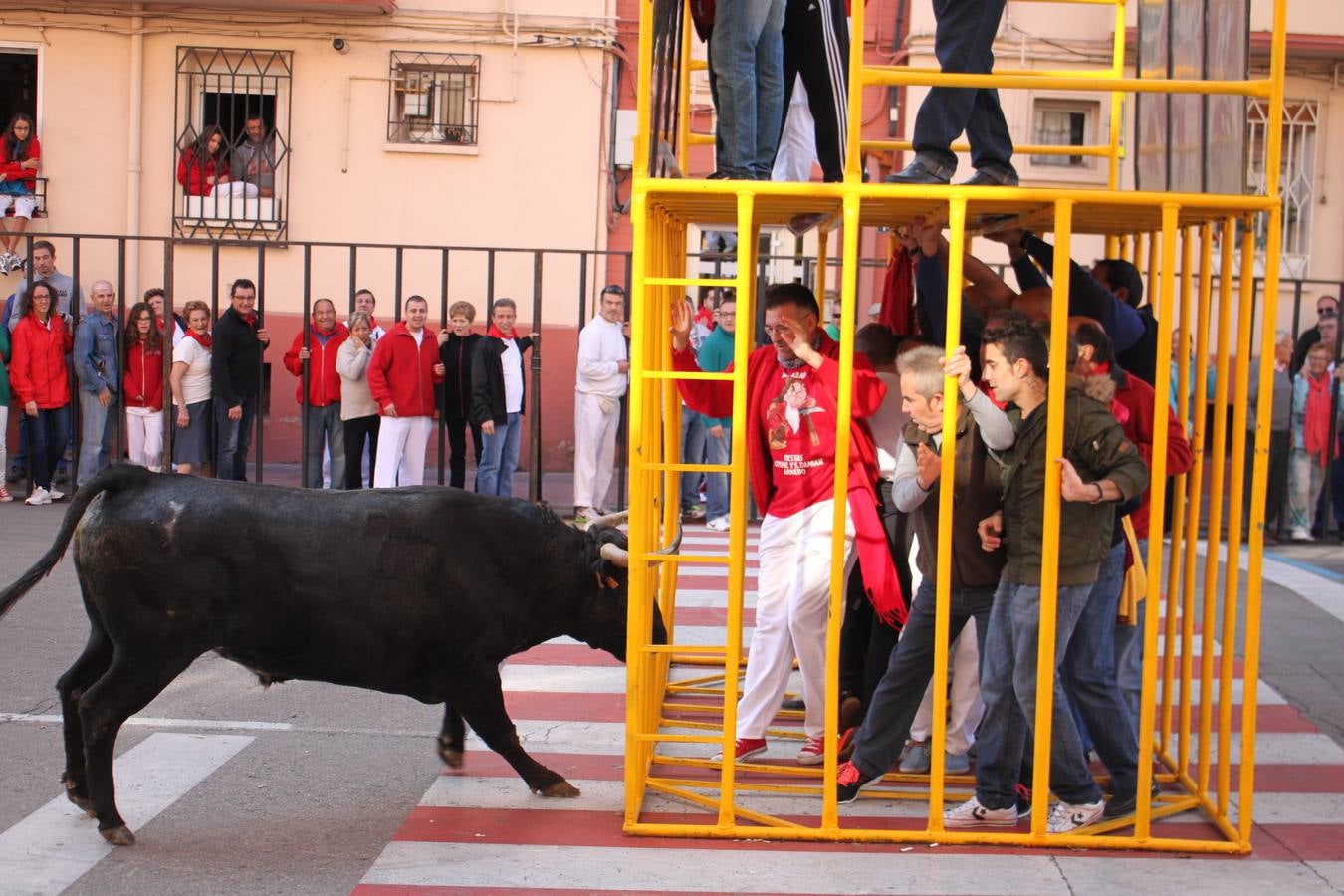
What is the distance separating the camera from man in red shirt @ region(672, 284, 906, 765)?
5930mm

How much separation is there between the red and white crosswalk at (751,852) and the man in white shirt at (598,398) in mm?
6364

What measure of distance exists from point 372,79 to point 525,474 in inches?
191

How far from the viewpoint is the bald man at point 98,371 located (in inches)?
515

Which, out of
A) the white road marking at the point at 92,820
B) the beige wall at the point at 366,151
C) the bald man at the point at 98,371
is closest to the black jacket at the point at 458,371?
the bald man at the point at 98,371

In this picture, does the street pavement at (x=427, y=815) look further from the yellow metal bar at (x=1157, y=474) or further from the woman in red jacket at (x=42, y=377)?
the woman in red jacket at (x=42, y=377)

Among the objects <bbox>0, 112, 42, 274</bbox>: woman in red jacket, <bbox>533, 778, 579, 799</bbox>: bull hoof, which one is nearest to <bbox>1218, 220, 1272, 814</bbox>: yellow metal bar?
<bbox>533, 778, 579, 799</bbox>: bull hoof

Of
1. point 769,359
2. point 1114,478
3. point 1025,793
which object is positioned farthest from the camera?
point 769,359

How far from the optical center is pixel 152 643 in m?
5.29

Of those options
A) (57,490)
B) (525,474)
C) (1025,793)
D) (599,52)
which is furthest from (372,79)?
(1025,793)

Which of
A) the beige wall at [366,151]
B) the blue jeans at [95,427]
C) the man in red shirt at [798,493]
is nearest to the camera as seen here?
the man in red shirt at [798,493]

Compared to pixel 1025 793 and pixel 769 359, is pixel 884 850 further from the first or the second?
pixel 769 359

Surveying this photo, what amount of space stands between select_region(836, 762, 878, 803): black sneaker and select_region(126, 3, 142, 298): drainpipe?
13.5 meters

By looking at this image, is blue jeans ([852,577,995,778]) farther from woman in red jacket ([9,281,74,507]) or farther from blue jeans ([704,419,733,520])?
woman in red jacket ([9,281,74,507])

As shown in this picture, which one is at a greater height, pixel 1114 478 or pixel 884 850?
pixel 1114 478
